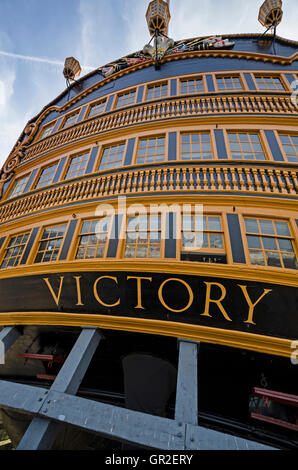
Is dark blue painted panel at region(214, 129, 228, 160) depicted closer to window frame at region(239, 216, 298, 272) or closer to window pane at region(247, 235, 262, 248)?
window frame at region(239, 216, 298, 272)

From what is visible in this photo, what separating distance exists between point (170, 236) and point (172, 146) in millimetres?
3902

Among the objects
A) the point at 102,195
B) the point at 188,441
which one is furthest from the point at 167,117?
the point at 188,441

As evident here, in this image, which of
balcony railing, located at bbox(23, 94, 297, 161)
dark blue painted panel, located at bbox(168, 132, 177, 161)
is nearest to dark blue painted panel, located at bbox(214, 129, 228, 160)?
balcony railing, located at bbox(23, 94, 297, 161)

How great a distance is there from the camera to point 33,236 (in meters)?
7.34

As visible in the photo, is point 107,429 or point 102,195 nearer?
point 107,429

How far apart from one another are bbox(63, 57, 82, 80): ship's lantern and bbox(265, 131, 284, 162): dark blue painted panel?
15.9 m

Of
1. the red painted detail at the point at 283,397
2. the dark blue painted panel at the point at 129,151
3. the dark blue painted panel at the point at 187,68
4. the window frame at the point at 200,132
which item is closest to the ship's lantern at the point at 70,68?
the dark blue painted panel at the point at 187,68

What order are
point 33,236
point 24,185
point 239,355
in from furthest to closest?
point 24,185, point 33,236, point 239,355

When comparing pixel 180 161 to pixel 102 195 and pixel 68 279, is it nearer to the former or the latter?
pixel 102 195

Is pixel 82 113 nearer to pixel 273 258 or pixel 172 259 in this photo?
pixel 172 259

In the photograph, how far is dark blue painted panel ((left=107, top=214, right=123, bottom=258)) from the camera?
5801 millimetres

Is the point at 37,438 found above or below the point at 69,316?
below

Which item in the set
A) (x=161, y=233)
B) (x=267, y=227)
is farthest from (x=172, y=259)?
(x=267, y=227)

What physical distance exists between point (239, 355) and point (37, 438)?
4.04m
